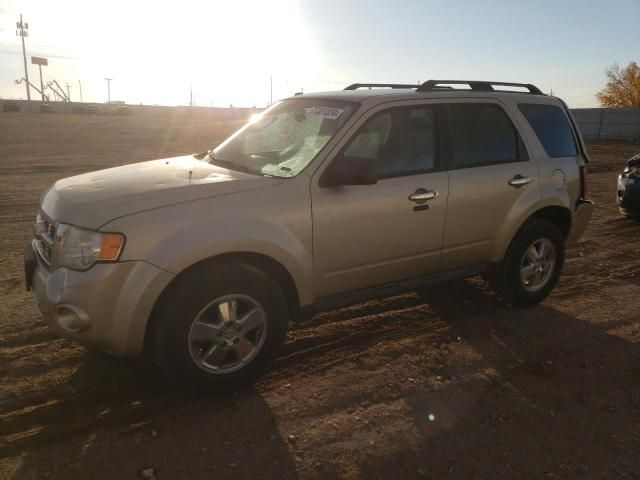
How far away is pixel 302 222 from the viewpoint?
11.2 ft

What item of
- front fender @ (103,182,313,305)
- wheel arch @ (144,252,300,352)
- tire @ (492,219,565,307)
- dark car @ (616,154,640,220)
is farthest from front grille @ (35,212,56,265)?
dark car @ (616,154,640,220)

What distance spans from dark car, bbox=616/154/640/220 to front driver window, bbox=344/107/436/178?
557 centimetres

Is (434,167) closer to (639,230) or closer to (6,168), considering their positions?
(639,230)

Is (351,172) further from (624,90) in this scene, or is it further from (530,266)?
(624,90)

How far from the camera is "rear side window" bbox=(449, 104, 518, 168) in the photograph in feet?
13.9

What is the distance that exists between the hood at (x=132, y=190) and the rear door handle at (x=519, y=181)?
7.02ft

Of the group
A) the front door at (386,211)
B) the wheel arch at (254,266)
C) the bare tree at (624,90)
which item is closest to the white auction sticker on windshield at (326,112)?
the front door at (386,211)

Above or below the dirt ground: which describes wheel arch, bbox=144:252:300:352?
above

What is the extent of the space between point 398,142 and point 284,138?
86cm

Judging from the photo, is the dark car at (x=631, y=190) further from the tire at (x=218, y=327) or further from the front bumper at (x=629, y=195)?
the tire at (x=218, y=327)

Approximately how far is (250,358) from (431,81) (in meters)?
2.73

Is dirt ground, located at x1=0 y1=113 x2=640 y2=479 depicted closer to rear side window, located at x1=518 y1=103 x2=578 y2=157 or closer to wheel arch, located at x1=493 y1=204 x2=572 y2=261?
wheel arch, located at x1=493 y1=204 x2=572 y2=261

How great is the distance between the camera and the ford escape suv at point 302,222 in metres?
2.96

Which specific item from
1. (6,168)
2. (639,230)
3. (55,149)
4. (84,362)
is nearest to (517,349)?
(84,362)
